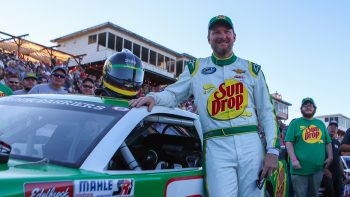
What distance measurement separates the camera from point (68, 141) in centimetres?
262

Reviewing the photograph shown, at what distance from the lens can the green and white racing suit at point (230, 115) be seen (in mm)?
3197

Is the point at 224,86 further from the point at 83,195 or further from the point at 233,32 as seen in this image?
the point at 83,195

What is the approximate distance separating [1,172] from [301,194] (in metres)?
5.28

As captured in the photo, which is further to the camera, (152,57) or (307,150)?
(152,57)

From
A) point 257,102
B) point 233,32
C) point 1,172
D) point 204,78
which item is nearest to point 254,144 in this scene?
point 257,102

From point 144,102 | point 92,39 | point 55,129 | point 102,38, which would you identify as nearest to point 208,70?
point 144,102

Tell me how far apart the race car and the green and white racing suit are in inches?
7.7

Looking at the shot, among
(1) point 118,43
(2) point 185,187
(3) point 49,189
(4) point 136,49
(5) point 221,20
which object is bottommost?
(2) point 185,187

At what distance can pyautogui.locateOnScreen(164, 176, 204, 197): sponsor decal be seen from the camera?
2896 mm

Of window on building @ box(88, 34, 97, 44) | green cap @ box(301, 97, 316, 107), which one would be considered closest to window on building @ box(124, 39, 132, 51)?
window on building @ box(88, 34, 97, 44)

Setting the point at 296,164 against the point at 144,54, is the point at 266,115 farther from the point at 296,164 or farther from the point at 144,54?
the point at 144,54

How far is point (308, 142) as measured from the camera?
6492 millimetres

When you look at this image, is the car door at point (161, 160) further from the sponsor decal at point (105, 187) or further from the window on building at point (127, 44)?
the window on building at point (127, 44)

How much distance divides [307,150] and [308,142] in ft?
0.41
